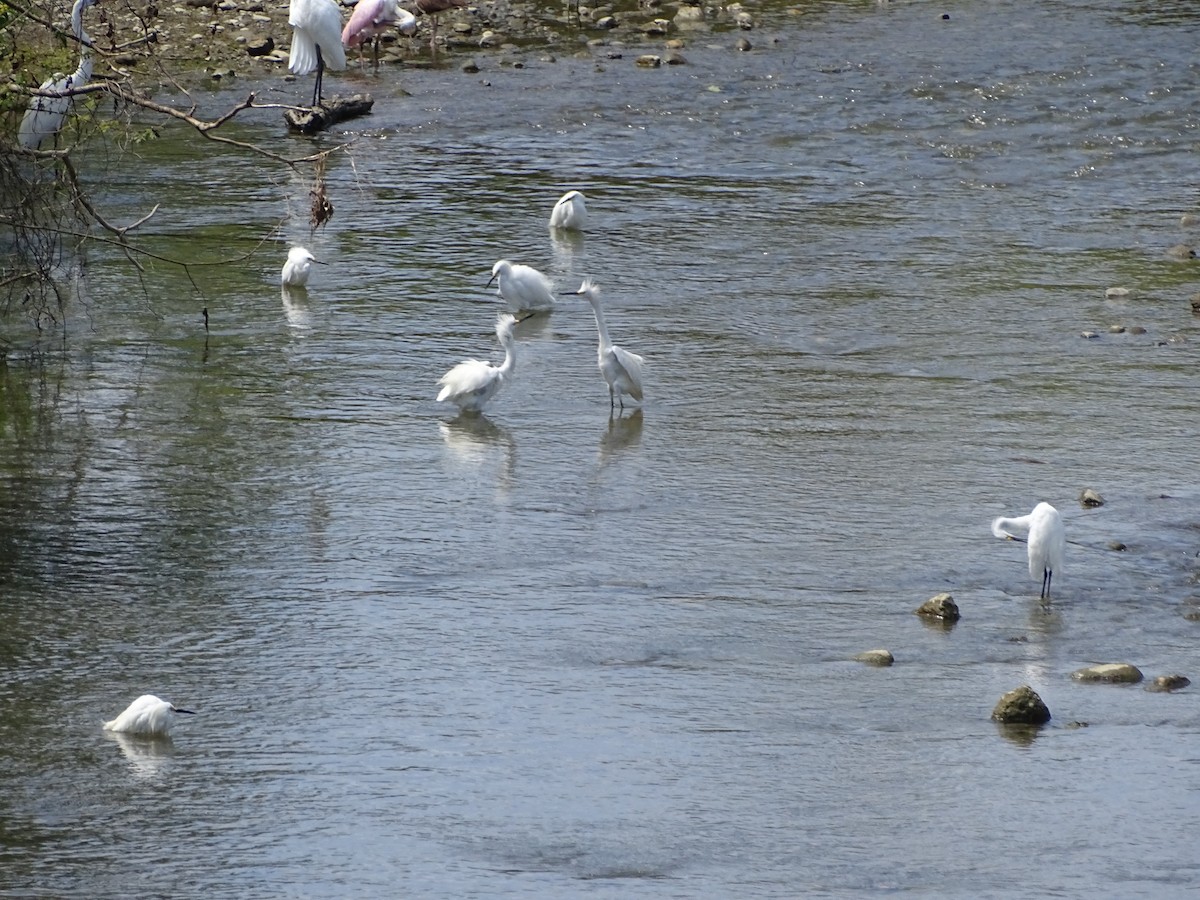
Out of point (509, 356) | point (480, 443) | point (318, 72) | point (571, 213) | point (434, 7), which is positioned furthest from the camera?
point (434, 7)

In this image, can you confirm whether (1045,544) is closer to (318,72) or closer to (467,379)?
(467,379)

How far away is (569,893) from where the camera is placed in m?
5.04

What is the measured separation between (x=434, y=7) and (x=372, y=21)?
1.32 metres

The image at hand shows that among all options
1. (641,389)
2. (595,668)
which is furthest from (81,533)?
(641,389)

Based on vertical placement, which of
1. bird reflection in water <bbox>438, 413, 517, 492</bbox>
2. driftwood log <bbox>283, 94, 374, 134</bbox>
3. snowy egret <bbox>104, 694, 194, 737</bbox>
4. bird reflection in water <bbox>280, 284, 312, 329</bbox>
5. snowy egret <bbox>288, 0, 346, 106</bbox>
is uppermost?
snowy egret <bbox>288, 0, 346, 106</bbox>

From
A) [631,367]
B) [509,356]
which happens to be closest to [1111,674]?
[631,367]

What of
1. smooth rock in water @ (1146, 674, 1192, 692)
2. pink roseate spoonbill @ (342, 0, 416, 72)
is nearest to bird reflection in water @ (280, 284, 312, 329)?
smooth rock in water @ (1146, 674, 1192, 692)

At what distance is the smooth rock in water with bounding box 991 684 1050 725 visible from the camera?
19.7 feet

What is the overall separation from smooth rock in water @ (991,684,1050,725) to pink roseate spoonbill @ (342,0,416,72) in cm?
1349

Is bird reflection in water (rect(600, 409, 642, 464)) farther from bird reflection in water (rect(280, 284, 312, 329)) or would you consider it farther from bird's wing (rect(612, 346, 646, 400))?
bird reflection in water (rect(280, 284, 312, 329))

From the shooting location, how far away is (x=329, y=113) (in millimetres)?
16047

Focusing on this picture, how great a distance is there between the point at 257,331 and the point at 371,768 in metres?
5.23

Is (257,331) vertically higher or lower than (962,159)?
lower

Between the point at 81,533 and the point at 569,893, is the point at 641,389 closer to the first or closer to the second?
the point at 81,533
